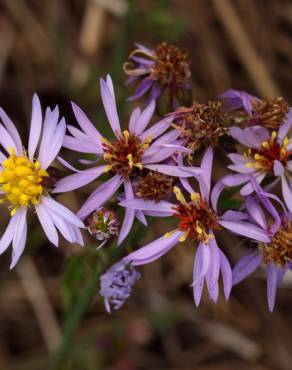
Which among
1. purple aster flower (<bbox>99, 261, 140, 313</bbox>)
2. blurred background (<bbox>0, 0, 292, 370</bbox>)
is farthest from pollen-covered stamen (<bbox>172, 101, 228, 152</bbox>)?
blurred background (<bbox>0, 0, 292, 370</bbox>)

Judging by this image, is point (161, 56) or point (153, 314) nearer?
point (161, 56)

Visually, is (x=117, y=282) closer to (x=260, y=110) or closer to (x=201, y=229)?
(x=201, y=229)

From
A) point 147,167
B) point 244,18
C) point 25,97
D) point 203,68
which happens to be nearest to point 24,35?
point 25,97

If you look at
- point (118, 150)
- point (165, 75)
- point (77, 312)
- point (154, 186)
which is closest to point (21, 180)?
point (118, 150)

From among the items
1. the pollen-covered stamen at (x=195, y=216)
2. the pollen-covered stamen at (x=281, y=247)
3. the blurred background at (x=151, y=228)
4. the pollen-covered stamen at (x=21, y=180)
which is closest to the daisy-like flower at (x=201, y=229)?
the pollen-covered stamen at (x=195, y=216)

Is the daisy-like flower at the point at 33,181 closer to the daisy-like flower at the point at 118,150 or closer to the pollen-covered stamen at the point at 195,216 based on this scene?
the daisy-like flower at the point at 118,150

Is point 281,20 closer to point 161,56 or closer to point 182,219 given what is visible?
point 161,56
